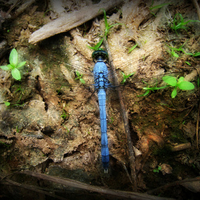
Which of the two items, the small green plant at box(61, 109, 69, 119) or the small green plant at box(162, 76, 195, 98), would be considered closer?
the small green plant at box(162, 76, 195, 98)

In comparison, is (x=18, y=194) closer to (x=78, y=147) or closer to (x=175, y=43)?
(x=78, y=147)

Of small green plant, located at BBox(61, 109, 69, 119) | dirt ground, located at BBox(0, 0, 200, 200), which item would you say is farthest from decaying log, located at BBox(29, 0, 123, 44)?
small green plant, located at BBox(61, 109, 69, 119)

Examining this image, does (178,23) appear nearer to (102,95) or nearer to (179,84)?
(179,84)

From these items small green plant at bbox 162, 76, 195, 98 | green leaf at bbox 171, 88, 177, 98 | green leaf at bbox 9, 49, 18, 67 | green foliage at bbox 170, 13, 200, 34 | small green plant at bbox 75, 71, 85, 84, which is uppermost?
green foliage at bbox 170, 13, 200, 34

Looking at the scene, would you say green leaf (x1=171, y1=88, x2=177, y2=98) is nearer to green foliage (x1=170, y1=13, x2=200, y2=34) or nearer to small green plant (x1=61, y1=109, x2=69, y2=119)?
green foliage (x1=170, y1=13, x2=200, y2=34)

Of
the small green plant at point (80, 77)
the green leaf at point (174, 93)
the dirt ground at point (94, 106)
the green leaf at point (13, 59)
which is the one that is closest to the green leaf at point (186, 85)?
the green leaf at point (174, 93)
